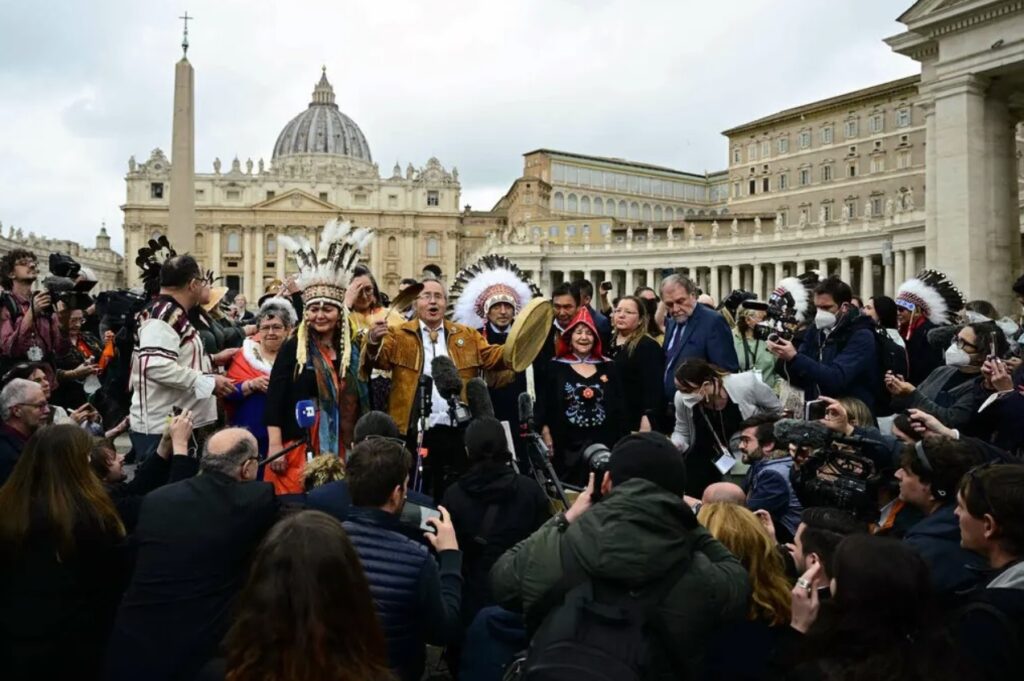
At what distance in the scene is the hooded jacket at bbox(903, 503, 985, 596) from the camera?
10.3 ft

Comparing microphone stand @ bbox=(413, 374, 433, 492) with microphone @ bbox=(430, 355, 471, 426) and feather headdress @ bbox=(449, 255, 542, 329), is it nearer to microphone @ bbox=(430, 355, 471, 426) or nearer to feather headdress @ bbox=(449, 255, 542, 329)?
microphone @ bbox=(430, 355, 471, 426)

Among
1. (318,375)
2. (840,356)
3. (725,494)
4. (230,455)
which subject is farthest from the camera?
(840,356)

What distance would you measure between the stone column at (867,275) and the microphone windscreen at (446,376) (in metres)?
48.3

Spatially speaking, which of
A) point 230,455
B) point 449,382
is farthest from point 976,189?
point 230,455

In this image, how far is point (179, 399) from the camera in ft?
17.8

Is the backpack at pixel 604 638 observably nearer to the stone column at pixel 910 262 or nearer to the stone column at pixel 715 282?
the stone column at pixel 910 262

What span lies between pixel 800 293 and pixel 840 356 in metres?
1.59

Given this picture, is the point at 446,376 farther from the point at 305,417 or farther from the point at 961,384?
the point at 961,384

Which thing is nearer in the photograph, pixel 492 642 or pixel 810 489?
pixel 492 642

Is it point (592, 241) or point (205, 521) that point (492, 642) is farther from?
point (592, 241)

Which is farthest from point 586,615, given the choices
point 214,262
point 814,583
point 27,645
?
point 214,262

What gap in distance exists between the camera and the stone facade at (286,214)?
307ft

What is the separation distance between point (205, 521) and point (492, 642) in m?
1.21

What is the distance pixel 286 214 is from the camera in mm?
93875
